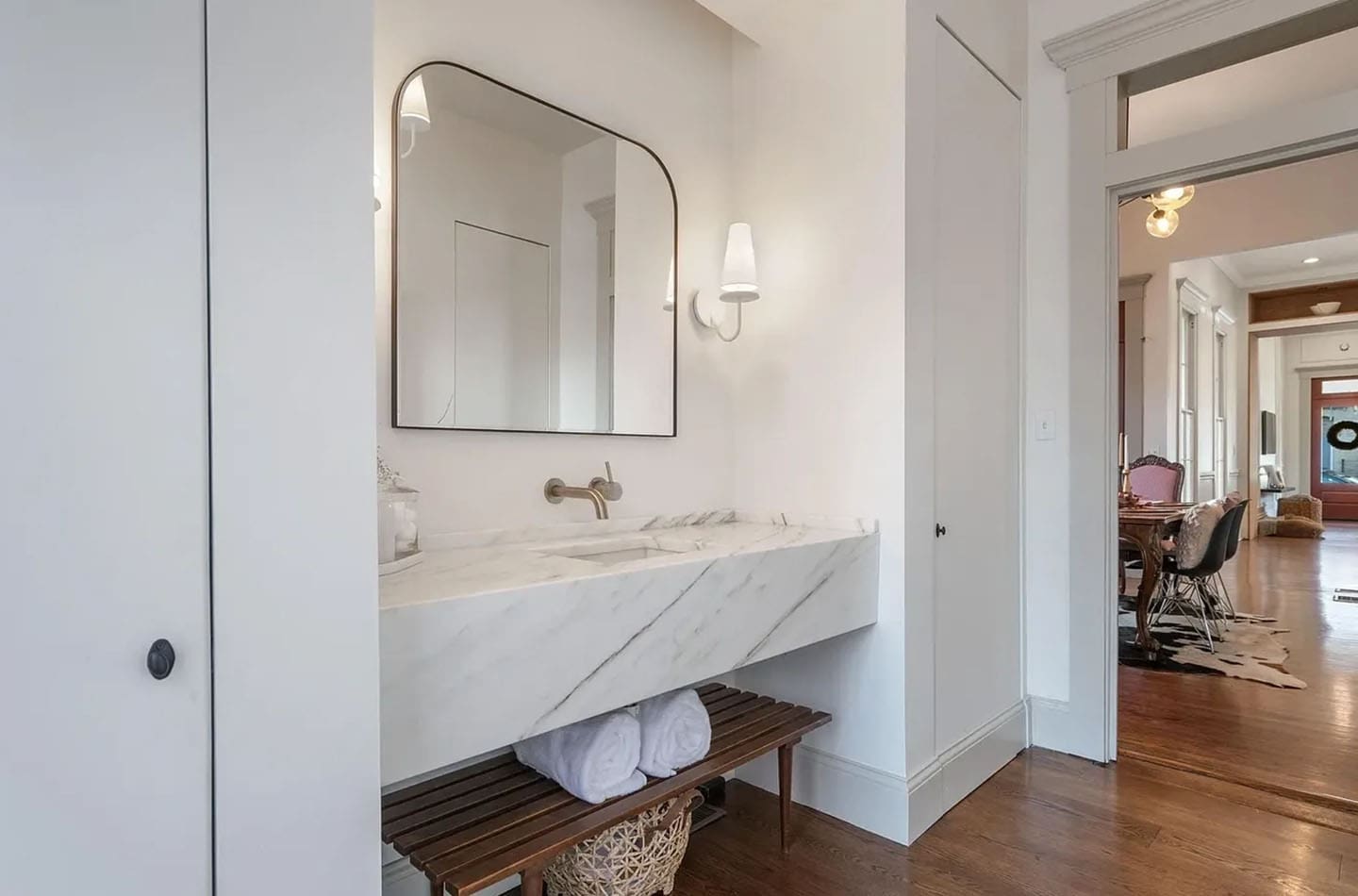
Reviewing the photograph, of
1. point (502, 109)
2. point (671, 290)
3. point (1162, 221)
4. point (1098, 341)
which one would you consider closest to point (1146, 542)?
point (1098, 341)

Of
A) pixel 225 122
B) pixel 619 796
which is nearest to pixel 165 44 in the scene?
pixel 225 122

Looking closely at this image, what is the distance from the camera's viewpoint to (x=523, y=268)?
196 centimetres

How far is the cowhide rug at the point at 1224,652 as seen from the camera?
3.65 metres

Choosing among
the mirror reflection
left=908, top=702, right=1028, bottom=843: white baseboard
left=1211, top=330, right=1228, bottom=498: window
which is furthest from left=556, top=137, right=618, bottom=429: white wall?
left=1211, top=330, right=1228, bottom=498: window

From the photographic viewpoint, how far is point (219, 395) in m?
0.86

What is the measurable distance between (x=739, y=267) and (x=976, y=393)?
2.90 feet

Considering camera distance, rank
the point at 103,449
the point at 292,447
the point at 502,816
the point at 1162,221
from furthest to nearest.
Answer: the point at 1162,221
the point at 502,816
the point at 292,447
the point at 103,449

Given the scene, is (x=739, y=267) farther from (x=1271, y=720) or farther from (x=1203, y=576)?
(x=1203, y=576)

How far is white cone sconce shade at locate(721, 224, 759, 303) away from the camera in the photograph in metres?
2.26

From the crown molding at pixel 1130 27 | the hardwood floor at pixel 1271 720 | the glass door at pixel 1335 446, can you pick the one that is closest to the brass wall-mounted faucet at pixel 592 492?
the hardwood floor at pixel 1271 720

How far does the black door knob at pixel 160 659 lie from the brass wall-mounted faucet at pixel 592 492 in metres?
1.17

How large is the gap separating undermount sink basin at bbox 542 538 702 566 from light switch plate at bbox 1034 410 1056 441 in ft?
4.87

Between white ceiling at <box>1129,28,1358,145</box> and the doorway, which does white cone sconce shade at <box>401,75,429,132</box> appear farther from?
white ceiling at <box>1129,28,1358,145</box>

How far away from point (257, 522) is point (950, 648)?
2011 mm
